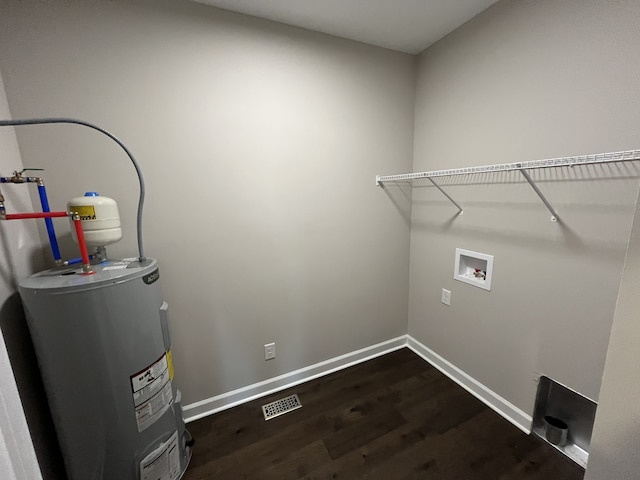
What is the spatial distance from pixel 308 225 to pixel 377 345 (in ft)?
4.22

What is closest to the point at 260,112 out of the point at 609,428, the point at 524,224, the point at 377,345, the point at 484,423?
the point at 524,224

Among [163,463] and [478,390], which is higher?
[163,463]

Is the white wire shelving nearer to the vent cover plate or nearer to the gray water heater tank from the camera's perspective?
the gray water heater tank

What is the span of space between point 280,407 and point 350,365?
2.23 feet

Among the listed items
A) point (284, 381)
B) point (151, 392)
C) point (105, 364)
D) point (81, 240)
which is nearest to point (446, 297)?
point (284, 381)

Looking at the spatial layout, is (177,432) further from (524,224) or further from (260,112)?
(524,224)

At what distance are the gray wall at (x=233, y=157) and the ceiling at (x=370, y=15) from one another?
2.7 inches

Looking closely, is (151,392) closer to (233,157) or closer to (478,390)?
(233,157)

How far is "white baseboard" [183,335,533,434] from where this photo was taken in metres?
1.65

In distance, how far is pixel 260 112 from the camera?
159 cm

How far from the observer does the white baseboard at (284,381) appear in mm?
1702

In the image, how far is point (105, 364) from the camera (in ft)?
3.30

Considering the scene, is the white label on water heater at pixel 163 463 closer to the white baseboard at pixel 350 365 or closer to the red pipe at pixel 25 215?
the white baseboard at pixel 350 365

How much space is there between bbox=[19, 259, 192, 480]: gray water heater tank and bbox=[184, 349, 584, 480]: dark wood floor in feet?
1.41
